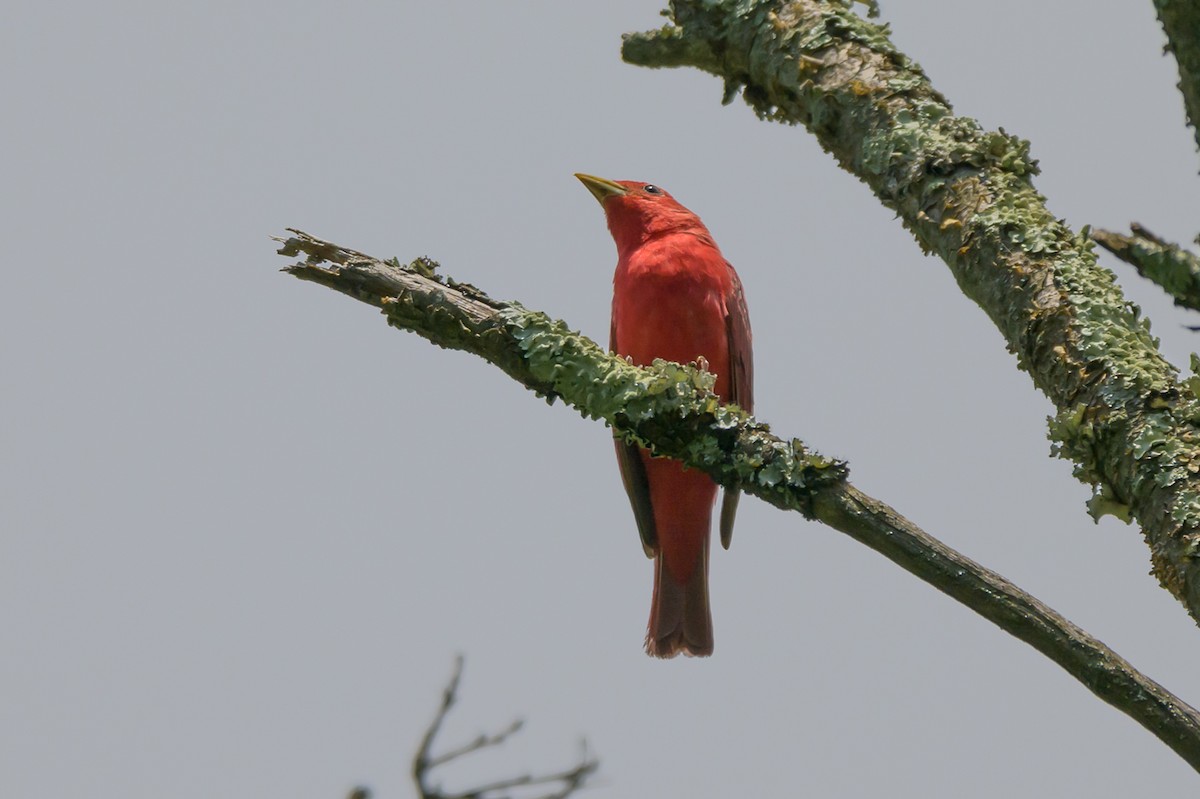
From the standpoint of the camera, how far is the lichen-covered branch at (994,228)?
2910 millimetres

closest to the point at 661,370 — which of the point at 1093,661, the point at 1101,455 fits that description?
the point at 1101,455

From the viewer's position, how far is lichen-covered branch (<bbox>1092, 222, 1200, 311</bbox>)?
2.18 meters

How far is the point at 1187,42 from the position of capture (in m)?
2.32

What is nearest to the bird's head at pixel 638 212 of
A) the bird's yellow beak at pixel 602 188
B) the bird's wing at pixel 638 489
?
the bird's yellow beak at pixel 602 188

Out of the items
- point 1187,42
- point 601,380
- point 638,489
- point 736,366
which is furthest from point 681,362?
point 1187,42

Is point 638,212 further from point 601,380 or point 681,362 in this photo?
point 601,380

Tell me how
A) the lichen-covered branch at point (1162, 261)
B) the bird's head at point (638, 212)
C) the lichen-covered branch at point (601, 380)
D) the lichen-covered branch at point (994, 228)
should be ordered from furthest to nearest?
the bird's head at point (638, 212)
the lichen-covered branch at point (601, 380)
the lichen-covered branch at point (994, 228)
the lichen-covered branch at point (1162, 261)

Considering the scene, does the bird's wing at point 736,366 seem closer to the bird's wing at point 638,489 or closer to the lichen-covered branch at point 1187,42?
the bird's wing at point 638,489

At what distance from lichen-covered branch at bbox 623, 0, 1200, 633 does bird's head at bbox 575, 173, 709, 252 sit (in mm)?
1620

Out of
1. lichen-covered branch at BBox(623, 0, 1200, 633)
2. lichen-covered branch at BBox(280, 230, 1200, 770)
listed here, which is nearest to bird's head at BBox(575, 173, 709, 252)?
lichen-covered branch at BBox(623, 0, 1200, 633)

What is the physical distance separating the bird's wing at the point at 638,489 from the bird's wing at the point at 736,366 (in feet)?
1.16

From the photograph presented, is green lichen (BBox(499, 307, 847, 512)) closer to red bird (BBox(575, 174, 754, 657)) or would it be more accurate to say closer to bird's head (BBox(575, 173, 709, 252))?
red bird (BBox(575, 174, 754, 657))

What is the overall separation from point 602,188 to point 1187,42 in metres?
4.53

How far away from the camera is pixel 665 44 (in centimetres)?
468
